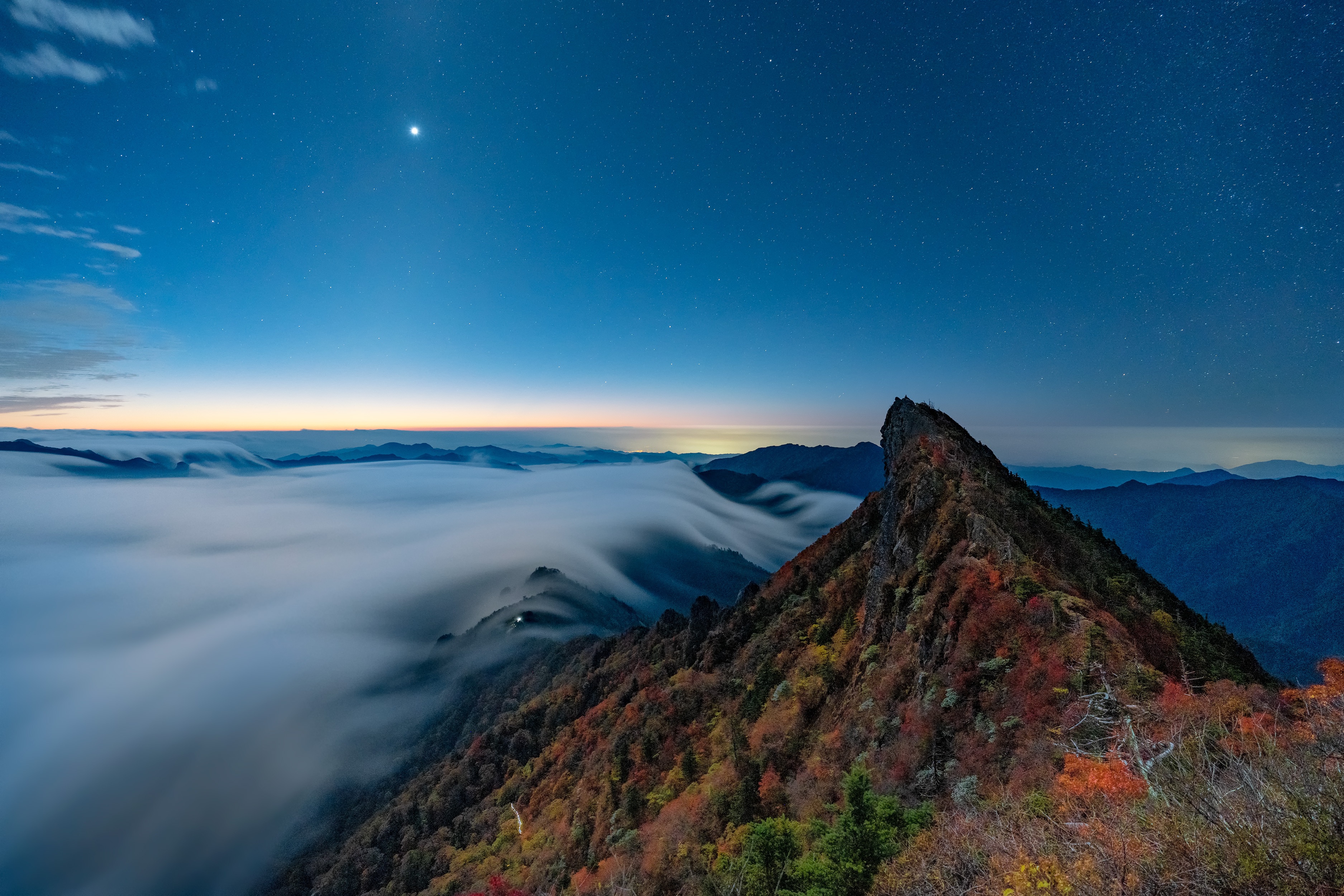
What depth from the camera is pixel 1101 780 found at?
16109 millimetres

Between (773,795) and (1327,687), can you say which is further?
(773,795)

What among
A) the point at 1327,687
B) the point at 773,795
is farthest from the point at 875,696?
the point at 1327,687

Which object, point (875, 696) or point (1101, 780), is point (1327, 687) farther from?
point (875, 696)

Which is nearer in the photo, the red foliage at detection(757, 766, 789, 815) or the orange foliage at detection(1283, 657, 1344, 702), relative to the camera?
the orange foliage at detection(1283, 657, 1344, 702)

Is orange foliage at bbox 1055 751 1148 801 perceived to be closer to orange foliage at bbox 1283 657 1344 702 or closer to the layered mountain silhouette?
the layered mountain silhouette

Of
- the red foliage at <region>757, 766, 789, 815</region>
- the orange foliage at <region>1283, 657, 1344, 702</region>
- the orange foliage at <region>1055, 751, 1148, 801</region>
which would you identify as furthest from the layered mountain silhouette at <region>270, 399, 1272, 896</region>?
the orange foliage at <region>1283, 657, 1344, 702</region>

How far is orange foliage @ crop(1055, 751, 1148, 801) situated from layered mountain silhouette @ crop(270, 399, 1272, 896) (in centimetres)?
83

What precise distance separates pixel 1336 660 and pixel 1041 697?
398 inches

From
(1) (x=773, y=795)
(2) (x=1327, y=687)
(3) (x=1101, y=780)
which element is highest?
(2) (x=1327, y=687)

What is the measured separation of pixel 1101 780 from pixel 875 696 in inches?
670

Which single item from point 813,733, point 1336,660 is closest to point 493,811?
point 813,733

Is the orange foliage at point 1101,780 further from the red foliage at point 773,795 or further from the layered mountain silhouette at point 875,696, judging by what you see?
the red foliage at point 773,795

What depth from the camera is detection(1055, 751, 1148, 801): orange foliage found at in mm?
14523

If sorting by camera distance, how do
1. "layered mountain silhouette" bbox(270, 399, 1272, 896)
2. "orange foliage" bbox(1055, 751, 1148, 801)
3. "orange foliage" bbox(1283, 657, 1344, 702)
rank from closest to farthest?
"orange foliage" bbox(1055, 751, 1148, 801) → "orange foliage" bbox(1283, 657, 1344, 702) → "layered mountain silhouette" bbox(270, 399, 1272, 896)
